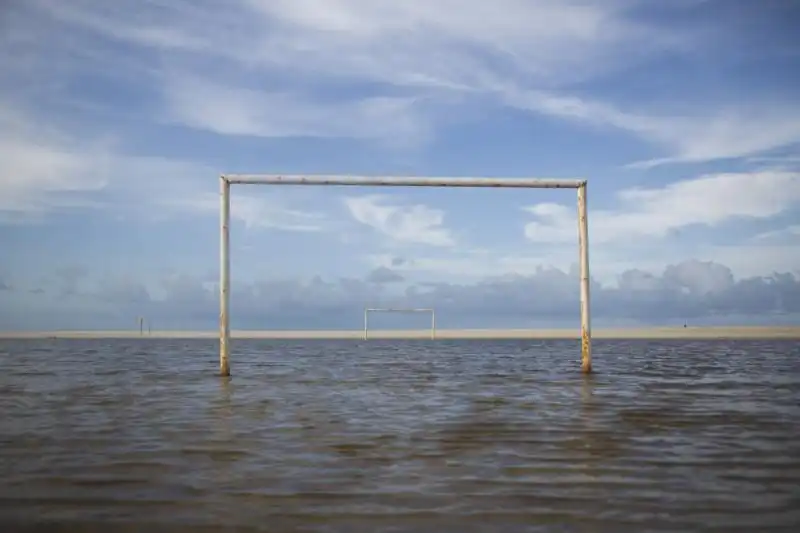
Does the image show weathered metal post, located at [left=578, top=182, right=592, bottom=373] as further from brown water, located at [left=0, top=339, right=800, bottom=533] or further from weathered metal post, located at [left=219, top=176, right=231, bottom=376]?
weathered metal post, located at [left=219, top=176, right=231, bottom=376]

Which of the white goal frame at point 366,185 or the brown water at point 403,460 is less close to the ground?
the white goal frame at point 366,185

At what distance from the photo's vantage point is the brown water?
14.1ft

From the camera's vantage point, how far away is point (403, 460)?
20.0 feet

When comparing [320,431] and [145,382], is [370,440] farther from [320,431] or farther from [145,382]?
[145,382]

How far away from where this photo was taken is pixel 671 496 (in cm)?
477

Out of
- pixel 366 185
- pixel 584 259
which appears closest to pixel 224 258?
pixel 366 185

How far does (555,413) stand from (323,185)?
317 inches

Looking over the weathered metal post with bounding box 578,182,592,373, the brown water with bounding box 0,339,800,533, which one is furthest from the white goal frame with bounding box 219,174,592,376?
the brown water with bounding box 0,339,800,533

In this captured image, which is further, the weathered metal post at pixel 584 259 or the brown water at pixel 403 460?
the weathered metal post at pixel 584 259

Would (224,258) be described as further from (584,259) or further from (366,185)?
(584,259)

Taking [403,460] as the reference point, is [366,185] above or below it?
above

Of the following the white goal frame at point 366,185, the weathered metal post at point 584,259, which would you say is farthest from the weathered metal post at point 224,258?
the weathered metal post at point 584,259

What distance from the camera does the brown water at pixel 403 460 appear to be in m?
4.31

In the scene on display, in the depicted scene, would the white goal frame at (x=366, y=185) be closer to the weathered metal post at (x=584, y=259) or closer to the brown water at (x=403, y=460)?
the weathered metal post at (x=584, y=259)
